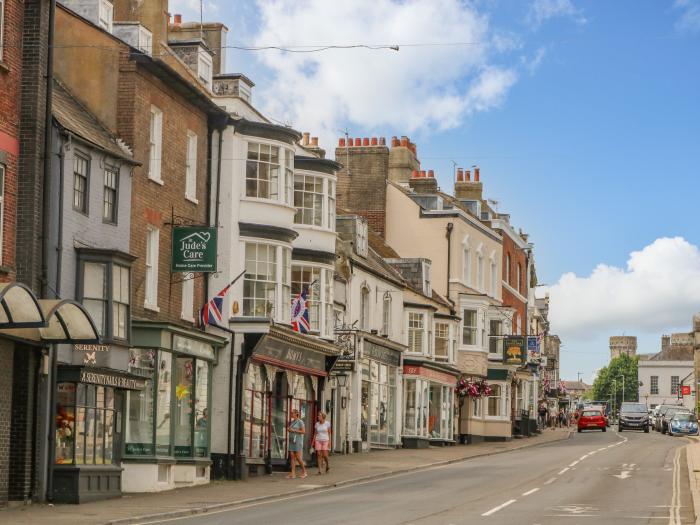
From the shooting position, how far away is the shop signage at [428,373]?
180ft

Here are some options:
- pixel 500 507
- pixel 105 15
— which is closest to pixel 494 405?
pixel 105 15

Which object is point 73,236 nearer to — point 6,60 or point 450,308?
point 6,60

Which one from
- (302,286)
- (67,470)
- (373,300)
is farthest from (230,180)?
(373,300)

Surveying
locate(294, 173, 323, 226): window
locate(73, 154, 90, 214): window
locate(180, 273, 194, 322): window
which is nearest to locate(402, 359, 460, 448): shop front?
locate(294, 173, 323, 226): window

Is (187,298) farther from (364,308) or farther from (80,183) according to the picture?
(364,308)

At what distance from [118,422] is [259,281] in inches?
325

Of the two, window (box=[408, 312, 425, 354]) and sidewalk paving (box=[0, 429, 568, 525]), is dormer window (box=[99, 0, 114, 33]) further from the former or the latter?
window (box=[408, 312, 425, 354])

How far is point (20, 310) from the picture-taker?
22562mm

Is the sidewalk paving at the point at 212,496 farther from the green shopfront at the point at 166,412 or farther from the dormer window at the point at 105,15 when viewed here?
the dormer window at the point at 105,15

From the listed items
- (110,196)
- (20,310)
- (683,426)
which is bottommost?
(683,426)

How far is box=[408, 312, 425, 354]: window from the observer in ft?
182

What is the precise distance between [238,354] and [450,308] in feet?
94.2

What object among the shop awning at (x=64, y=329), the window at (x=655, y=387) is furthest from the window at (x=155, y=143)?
the window at (x=655, y=387)

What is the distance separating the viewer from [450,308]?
2419 inches
